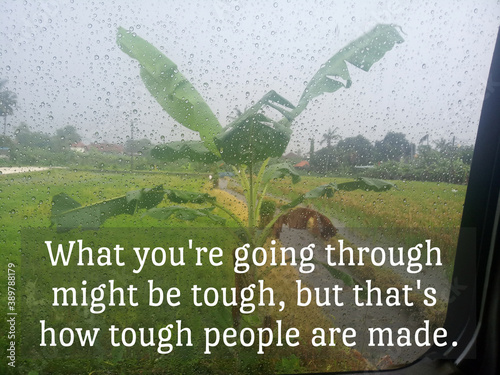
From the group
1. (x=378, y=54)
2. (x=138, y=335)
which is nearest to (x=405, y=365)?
(x=138, y=335)

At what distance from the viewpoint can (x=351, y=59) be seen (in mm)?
1719

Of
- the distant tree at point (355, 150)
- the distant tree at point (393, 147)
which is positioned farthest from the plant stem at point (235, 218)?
the distant tree at point (393, 147)

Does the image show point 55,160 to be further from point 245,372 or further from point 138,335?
point 245,372

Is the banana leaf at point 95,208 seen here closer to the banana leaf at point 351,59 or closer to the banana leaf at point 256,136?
the banana leaf at point 256,136

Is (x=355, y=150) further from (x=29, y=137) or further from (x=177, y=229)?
(x=29, y=137)

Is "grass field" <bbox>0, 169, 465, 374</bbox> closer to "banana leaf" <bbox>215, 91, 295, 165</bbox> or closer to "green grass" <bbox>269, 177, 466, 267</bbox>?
"green grass" <bbox>269, 177, 466, 267</bbox>

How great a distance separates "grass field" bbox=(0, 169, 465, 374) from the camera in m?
1.51

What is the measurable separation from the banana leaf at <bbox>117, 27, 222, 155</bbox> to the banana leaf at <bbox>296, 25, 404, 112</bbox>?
0.43m

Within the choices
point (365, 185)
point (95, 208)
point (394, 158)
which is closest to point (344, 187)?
point (365, 185)

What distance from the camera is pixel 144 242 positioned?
5.40 ft

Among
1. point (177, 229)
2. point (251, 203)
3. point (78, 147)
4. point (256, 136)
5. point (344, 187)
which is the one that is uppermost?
point (256, 136)

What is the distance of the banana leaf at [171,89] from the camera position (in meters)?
1.52

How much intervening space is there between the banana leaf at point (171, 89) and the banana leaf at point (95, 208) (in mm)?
330

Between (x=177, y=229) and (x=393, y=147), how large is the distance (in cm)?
110
